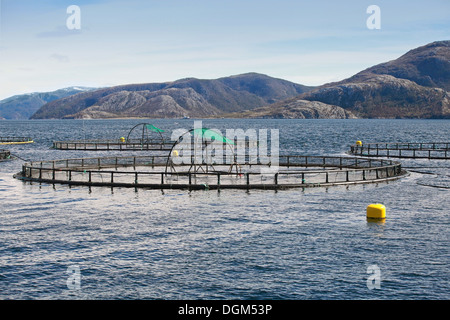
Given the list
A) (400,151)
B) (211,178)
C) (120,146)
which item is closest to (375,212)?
(211,178)

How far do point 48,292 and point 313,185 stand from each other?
31.5 meters

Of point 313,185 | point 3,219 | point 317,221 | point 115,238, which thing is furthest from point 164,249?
point 313,185

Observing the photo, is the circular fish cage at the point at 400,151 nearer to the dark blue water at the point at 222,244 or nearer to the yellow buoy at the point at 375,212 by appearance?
the dark blue water at the point at 222,244

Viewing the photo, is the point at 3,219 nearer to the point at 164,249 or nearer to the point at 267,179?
the point at 164,249

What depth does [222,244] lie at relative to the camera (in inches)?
1196

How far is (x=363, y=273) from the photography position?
25125 millimetres

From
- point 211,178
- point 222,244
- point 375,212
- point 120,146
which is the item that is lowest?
point 222,244

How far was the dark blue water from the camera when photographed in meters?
23.3

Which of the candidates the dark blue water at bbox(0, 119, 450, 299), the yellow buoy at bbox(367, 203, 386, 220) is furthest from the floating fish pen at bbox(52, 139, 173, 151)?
the yellow buoy at bbox(367, 203, 386, 220)

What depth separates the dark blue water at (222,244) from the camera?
76.3 ft

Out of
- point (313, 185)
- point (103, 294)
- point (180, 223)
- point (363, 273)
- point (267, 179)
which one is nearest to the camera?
point (103, 294)

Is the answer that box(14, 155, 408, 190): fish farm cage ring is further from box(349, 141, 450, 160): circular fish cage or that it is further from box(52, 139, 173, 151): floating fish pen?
box(52, 139, 173, 151): floating fish pen

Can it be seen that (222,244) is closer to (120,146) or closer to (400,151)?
(400,151)

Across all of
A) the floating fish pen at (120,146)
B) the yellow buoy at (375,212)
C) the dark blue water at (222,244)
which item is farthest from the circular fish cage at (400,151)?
the yellow buoy at (375,212)
